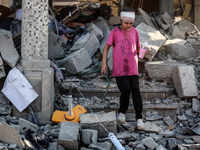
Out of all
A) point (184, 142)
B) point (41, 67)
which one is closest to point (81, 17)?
point (41, 67)

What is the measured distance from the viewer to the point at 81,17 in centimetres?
899

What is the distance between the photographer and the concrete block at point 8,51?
5.47m

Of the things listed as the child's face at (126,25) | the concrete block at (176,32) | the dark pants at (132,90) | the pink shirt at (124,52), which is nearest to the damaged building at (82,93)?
the dark pants at (132,90)

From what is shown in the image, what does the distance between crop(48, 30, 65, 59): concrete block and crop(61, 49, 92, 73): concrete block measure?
0.53 m

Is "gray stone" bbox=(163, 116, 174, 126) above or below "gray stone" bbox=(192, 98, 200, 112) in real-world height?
below

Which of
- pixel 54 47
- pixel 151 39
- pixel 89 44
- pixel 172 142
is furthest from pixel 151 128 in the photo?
pixel 54 47

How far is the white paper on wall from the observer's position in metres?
5.31

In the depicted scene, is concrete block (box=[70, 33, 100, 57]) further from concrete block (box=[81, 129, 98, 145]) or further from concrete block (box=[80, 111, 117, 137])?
concrete block (box=[81, 129, 98, 145])

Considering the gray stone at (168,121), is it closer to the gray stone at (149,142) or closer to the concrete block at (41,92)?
the gray stone at (149,142)

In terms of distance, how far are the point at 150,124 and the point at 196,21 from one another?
7.97 meters

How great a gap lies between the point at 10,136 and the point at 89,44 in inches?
144

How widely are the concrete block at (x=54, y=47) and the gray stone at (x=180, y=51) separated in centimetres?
262

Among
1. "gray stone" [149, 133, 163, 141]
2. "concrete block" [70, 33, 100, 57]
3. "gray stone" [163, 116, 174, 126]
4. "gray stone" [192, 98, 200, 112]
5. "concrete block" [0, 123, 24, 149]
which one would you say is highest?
"concrete block" [70, 33, 100, 57]

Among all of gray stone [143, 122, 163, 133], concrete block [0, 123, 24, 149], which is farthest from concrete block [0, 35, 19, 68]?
gray stone [143, 122, 163, 133]
